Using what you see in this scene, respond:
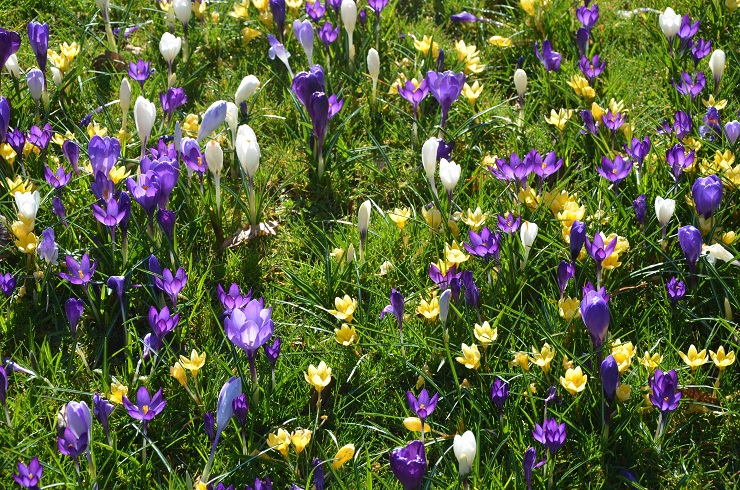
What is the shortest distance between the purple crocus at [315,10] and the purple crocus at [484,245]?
1.55 meters

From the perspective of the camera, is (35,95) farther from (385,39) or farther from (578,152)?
(578,152)

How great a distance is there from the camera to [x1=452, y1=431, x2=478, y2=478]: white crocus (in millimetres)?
2234

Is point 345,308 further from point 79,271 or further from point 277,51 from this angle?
point 277,51

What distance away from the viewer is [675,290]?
2.75 meters

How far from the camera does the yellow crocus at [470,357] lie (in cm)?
254

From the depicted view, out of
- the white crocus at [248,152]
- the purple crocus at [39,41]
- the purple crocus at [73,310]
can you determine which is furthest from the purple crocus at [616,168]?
the purple crocus at [39,41]

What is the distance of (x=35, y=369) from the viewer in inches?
103

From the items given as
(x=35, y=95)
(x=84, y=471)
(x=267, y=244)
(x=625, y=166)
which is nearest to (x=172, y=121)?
(x=35, y=95)

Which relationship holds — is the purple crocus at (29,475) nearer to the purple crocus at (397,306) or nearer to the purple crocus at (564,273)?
the purple crocus at (397,306)

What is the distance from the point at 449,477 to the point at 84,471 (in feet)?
3.40

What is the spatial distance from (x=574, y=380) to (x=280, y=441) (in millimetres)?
863

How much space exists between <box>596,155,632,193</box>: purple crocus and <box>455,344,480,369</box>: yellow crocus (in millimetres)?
907

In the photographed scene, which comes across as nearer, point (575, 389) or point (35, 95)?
point (575, 389)

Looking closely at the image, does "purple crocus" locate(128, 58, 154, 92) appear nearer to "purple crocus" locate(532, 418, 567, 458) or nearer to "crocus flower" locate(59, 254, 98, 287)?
"crocus flower" locate(59, 254, 98, 287)
